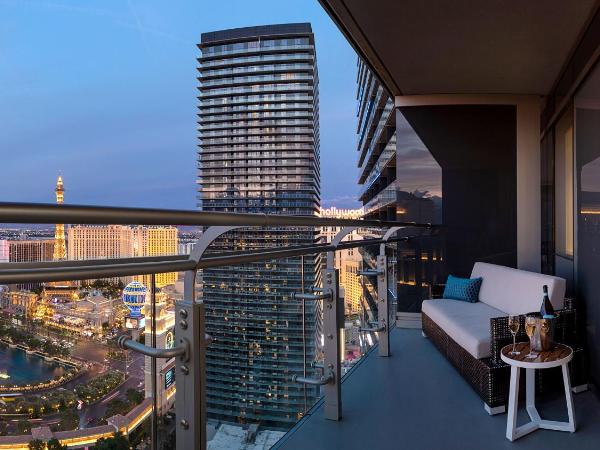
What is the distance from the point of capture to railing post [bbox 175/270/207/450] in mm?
1184

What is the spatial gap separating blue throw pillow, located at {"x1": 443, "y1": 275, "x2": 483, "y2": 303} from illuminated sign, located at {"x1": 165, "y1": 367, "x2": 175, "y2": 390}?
4473 millimetres

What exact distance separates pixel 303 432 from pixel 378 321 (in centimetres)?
186

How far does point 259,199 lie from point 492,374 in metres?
24.5

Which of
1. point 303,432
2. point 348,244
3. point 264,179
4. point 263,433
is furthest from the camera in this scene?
point 264,179

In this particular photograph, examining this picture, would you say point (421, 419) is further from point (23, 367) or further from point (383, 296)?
point (23, 367)

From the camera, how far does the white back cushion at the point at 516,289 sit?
11.5 ft

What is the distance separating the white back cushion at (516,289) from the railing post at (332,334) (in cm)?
185

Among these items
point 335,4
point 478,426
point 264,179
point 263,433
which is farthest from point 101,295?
point 264,179

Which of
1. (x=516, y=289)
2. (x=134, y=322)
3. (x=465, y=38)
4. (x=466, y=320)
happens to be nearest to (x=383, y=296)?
(x=466, y=320)

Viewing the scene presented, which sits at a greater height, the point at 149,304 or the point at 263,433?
the point at 149,304

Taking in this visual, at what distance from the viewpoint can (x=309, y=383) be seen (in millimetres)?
2625

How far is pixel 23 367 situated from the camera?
0.87m

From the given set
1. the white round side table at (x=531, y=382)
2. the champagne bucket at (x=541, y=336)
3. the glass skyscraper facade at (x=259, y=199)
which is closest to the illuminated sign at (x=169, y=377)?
the glass skyscraper facade at (x=259, y=199)

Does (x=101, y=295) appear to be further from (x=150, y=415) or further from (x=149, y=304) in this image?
(x=150, y=415)
